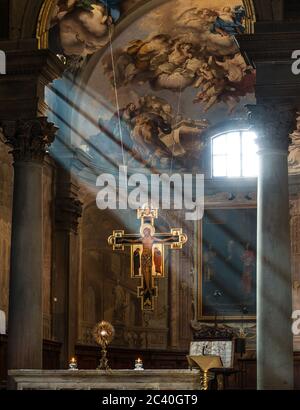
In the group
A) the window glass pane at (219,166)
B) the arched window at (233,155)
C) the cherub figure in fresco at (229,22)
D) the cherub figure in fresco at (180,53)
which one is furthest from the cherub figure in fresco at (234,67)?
the window glass pane at (219,166)

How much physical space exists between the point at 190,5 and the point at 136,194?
494 cm

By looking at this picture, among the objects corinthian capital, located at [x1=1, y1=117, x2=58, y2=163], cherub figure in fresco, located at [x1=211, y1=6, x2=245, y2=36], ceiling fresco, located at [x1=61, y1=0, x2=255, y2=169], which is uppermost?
cherub figure in fresco, located at [x1=211, y1=6, x2=245, y2=36]

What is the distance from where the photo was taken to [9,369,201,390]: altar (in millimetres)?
14516

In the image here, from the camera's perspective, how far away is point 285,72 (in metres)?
17.6

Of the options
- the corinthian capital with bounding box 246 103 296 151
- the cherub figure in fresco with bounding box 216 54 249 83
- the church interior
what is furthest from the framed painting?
the corinthian capital with bounding box 246 103 296 151

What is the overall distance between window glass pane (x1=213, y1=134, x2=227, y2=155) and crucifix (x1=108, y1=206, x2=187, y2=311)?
15.9ft

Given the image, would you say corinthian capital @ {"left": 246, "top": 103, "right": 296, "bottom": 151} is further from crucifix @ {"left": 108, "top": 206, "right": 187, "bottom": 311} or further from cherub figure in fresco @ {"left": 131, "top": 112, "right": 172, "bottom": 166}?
cherub figure in fresco @ {"left": 131, "top": 112, "right": 172, "bottom": 166}

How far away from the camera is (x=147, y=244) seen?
2281 centimetres

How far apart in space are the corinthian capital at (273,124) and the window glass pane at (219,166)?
9.71m

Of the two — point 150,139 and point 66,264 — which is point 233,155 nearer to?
point 150,139

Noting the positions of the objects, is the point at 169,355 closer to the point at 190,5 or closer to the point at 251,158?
the point at 251,158

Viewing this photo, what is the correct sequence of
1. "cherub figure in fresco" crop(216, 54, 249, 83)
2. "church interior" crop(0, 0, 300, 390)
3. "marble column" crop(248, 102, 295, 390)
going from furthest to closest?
"cherub figure in fresco" crop(216, 54, 249, 83), "church interior" crop(0, 0, 300, 390), "marble column" crop(248, 102, 295, 390)

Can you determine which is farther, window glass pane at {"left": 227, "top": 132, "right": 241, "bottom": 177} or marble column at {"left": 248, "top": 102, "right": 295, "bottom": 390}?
window glass pane at {"left": 227, "top": 132, "right": 241, "bottom": 177}

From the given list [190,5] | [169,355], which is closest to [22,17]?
[190,5]
